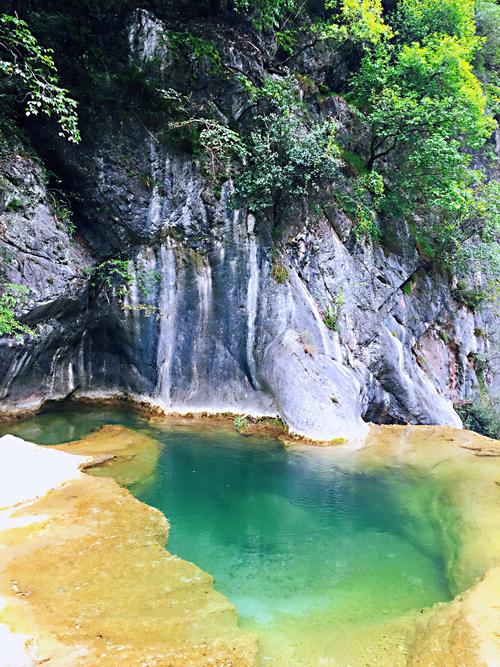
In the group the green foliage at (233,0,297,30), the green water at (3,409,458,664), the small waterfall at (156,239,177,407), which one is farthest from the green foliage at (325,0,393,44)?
the green water at (3,409,458,664)

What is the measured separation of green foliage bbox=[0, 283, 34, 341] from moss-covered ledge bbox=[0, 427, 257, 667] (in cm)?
342

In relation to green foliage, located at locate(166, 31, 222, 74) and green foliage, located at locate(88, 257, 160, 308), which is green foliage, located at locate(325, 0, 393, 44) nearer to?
green foliage, located at locate(166, 31, 222, 74)

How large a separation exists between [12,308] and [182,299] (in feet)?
13.6

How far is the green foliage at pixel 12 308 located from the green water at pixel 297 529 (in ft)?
7.23

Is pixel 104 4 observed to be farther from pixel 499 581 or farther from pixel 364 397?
pixel 499 581

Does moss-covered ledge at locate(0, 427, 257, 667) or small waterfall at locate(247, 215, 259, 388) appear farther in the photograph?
small waterfall at locate(247, 215, 259, 388)

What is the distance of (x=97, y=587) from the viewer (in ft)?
14.2

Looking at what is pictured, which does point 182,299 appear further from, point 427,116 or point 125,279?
point 427,116

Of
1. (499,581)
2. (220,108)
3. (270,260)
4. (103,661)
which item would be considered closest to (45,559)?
(103,661)

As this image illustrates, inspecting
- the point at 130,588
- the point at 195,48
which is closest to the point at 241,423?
the point at 130,588

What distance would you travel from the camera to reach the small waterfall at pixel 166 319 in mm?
12023

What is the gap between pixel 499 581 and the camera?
472 cm

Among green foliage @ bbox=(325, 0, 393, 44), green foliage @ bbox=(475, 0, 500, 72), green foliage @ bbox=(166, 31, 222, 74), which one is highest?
green foliage @ bbox=(475, 0, 500, 72)

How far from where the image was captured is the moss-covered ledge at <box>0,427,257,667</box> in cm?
348
